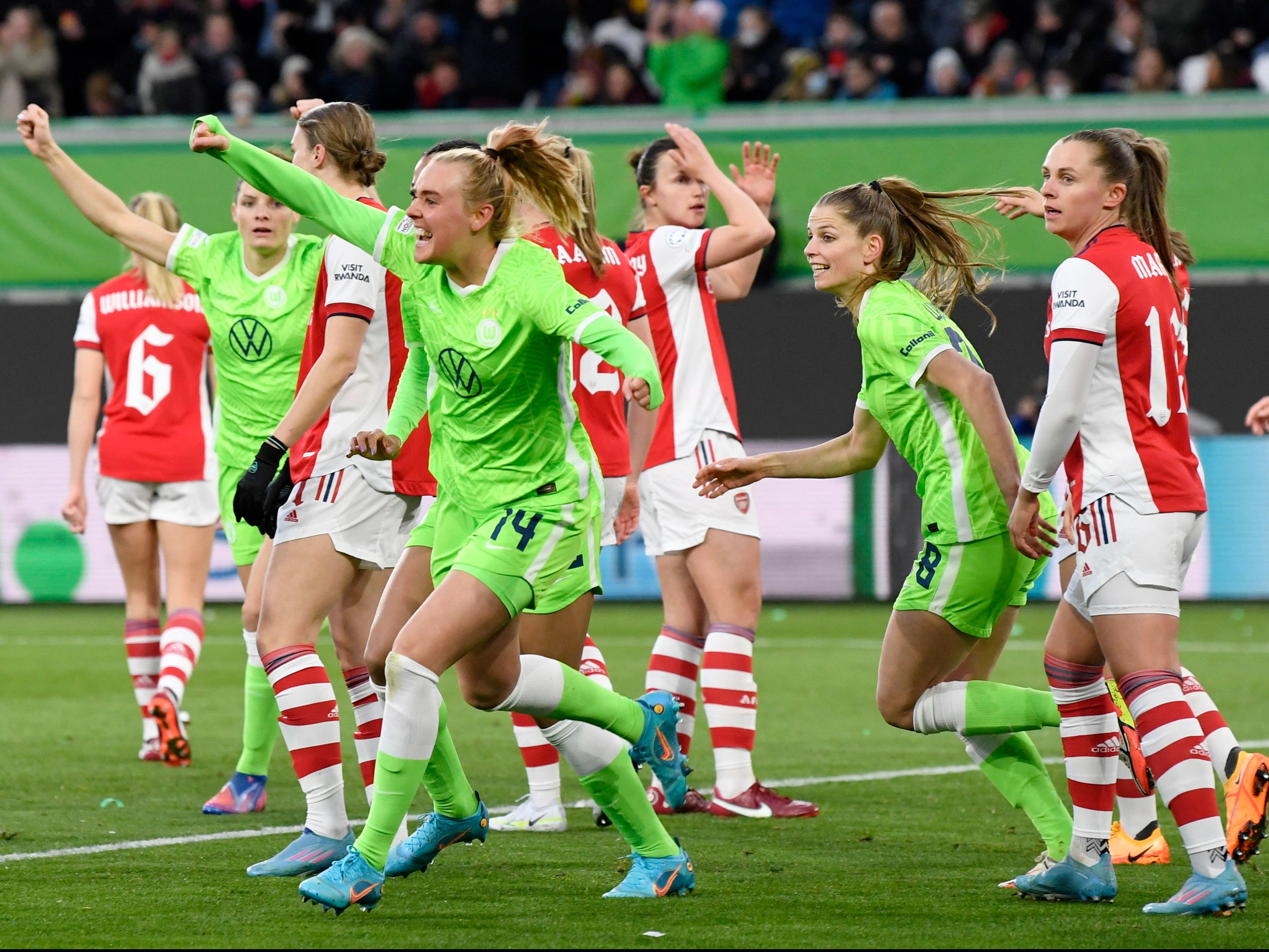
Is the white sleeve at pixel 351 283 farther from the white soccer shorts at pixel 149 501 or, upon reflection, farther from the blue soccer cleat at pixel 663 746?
the white soccer shorts at pixel 149 501

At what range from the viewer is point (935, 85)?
1636 centimetres

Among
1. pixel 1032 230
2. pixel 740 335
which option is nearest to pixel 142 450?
pixel 740 335

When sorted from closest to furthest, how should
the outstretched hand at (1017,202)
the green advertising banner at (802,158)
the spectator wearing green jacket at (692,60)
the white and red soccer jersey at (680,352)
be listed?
1. the outstretched hand at (1017,202)
2. the white and red soccer jersey at (680,352)
3. the green advertising banner at (802,158)
4. the spectator wearing green jacket at (692,60)

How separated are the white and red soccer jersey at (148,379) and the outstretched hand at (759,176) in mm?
2729

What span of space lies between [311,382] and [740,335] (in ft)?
32.8

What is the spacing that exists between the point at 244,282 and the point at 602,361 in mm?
1289

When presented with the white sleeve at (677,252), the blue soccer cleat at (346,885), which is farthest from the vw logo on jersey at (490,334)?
the white sleeve at (677,252)

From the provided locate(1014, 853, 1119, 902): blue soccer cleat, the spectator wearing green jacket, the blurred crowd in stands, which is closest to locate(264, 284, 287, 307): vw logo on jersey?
locate(1014, 853, 1119, 902): blue soccer cleat

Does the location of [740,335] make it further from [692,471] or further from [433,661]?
[433,661]

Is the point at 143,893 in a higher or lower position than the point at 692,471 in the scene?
lower

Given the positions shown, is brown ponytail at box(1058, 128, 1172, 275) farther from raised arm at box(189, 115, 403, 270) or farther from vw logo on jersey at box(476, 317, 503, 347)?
raised arm at box(189, 115, 403, 270)

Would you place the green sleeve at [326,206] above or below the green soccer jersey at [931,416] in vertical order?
above

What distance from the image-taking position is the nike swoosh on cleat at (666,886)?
191 inches

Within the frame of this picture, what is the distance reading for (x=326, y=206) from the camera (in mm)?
4852
